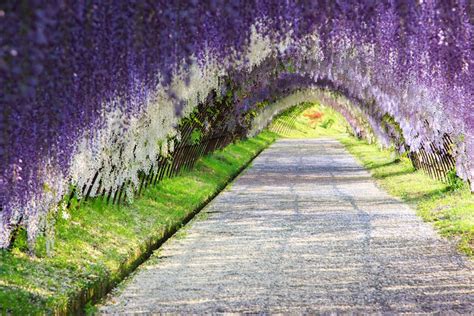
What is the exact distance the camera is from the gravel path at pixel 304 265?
8.13 meters

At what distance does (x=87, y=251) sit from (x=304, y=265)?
108 inches

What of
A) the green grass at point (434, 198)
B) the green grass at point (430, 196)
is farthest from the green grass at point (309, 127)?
the green grass at point (434, 198)

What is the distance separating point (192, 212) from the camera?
56.0ft

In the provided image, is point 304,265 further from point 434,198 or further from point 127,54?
point 434,198

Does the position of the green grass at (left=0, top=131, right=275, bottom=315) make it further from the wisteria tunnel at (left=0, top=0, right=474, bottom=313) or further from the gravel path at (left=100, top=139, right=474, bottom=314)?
the gravel path at (left=100, top=139, right=474, bottom=314)

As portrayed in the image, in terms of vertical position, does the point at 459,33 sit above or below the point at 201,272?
above

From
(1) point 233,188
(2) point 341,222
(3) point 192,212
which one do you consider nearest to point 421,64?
(2) point 341,222

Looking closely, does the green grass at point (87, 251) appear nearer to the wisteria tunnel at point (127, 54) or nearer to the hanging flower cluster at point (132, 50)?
the wisteria tunnel at point (127, 54)

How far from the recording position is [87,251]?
11266 millimetres

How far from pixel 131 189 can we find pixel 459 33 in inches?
381

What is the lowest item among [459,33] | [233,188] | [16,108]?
[233,188]

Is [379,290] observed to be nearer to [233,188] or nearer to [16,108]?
[16,108]

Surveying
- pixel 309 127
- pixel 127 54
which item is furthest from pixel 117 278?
pixel 309 127

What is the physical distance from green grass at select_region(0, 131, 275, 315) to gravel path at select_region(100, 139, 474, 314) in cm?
47
